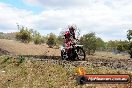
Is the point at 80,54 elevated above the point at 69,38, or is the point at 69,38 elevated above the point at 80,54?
the point at 69,38

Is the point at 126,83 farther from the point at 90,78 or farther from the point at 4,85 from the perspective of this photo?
the point at 4,85

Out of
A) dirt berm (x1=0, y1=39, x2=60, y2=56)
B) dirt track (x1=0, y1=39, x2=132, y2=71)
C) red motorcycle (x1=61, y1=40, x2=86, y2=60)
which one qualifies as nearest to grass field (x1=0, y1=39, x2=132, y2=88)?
dirt track (x1=0, y1=39, x2=132, y2=71)

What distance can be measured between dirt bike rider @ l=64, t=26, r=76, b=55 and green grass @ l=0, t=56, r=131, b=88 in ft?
8.97

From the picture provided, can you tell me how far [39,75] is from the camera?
2166 centimetres

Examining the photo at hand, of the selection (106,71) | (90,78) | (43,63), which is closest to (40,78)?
(43,63)

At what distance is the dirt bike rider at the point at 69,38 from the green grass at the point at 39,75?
2.73 meters

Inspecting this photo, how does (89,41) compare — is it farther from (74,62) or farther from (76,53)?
(74,62)

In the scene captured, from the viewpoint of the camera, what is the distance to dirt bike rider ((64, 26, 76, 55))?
2610 cm

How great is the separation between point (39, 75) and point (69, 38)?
5370 mm

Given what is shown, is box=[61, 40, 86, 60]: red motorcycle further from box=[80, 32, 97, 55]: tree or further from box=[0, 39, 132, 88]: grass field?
box=[80, 32, 97, 55]: tree

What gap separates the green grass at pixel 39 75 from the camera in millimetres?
18625

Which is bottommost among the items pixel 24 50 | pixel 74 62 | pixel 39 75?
pixel 39 75

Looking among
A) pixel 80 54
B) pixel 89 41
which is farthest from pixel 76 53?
pixel 89 41

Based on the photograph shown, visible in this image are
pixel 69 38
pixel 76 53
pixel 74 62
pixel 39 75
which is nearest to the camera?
pixel 39 75
